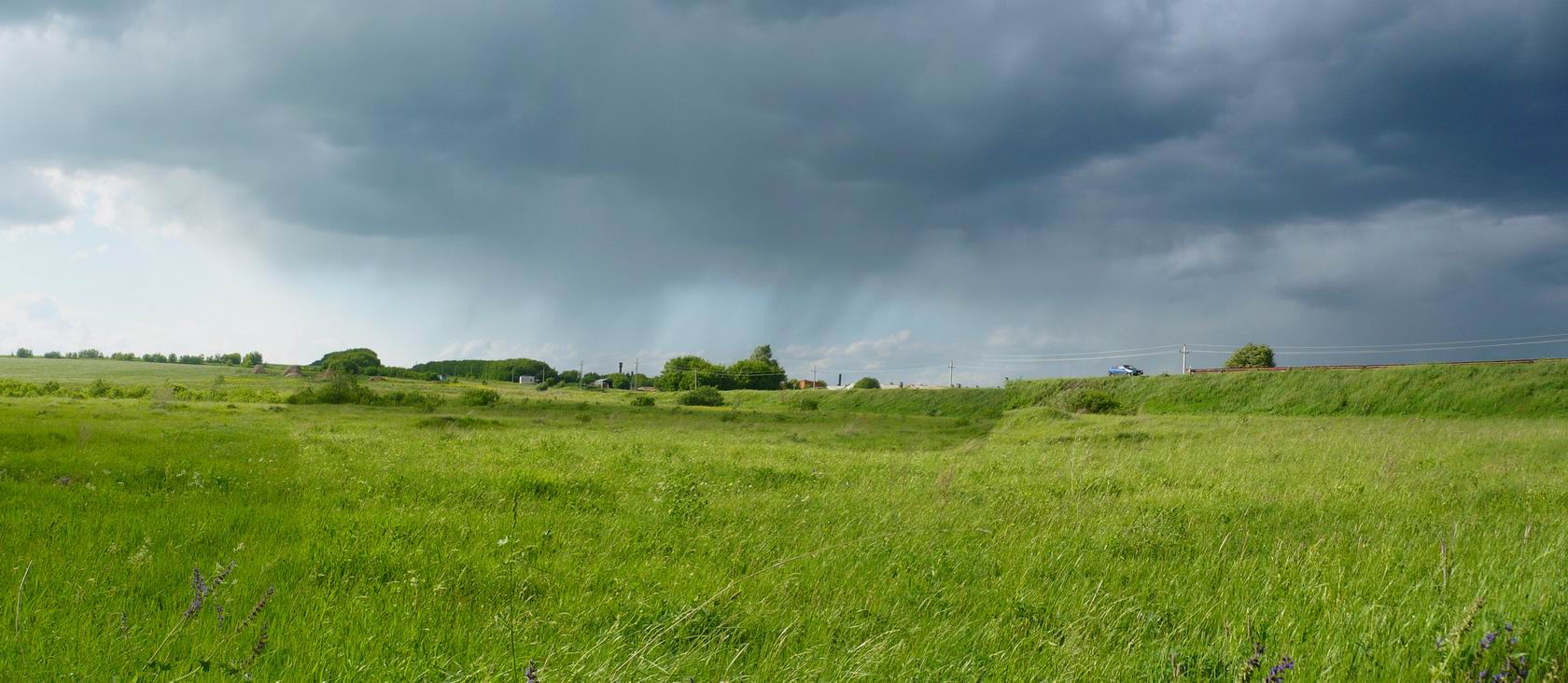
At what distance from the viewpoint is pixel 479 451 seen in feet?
53.2

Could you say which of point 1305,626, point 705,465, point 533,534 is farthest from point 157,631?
point 705,465

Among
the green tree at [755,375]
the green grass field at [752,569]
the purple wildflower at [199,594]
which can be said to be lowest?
the green grass field at [752,569]

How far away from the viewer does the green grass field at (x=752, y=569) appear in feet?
12.5

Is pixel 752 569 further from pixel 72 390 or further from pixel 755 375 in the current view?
pixel 755 375

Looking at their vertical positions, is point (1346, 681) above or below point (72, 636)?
below

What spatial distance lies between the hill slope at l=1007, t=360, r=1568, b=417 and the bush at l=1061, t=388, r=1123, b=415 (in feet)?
4.06

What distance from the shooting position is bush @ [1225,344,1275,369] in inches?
2611

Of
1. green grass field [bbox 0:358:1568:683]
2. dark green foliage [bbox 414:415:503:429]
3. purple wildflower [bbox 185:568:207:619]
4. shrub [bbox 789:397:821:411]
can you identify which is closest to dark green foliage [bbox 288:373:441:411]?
dark green foliage [bbox 414:415:503:429]

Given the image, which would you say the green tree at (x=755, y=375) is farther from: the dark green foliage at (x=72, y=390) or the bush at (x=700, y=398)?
the dark green foliage at (x=72, y=390)

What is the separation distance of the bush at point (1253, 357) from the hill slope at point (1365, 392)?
60.4 ft

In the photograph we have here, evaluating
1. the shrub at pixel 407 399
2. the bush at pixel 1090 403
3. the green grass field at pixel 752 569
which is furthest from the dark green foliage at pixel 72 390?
the bush at pixel 1090 403

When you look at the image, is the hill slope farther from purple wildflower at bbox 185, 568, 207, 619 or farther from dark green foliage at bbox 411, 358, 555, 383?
dark green foliage at bbox 411, 358, 555, 383

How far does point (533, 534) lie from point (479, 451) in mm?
10234

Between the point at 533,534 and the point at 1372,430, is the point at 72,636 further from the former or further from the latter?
the point at 1372,430
